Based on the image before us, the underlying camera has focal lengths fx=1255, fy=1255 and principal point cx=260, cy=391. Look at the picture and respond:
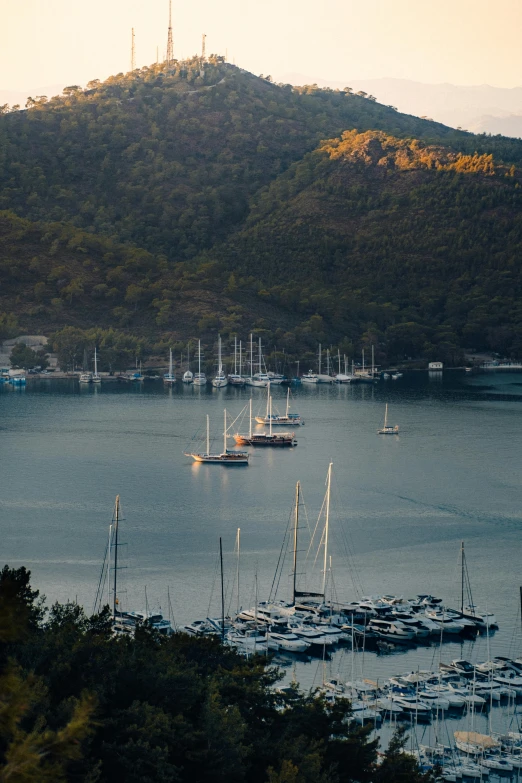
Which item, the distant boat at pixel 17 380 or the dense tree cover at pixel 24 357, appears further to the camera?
the dense tree cover at pixel 24 357

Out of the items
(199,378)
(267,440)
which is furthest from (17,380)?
(267,440)

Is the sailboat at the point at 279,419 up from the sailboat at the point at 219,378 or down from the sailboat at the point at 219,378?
down

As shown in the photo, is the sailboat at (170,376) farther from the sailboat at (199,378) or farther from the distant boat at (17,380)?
the distant boat at (17,380)

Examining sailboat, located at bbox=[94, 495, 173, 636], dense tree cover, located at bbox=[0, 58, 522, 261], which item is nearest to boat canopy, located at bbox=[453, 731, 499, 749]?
A: sailboat, located at bbox=[94, 495, 173, 636]

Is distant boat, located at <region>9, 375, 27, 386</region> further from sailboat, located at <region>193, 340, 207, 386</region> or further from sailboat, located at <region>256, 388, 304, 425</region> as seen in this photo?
sailboat, located at <region>256, 388, 304, 425</region>

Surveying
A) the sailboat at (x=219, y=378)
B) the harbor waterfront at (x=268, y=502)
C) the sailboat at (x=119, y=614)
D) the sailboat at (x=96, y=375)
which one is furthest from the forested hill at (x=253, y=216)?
the sailboat at (x=119, y=614)

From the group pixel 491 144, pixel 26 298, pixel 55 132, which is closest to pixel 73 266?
pixel 26 298
